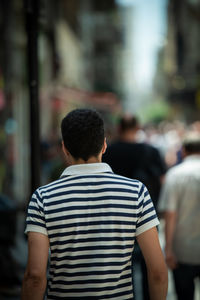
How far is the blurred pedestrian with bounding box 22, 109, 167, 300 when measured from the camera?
2.12 meters

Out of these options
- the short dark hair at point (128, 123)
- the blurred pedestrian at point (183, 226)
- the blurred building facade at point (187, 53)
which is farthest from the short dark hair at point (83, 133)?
the blurred building facade at point (187, 53)

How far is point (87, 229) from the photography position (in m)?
2.13

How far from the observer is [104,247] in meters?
2.14

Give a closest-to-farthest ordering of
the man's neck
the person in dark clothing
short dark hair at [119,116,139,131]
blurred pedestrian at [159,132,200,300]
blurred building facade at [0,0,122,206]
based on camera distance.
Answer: the man's neck < blurred pedestrian at [159,132,200,300] < the person in dark clothing < short dark hair at [119,116,139,131] < blurred building facade at [0,0,122,206]

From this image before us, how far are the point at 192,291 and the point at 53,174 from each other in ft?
7.06

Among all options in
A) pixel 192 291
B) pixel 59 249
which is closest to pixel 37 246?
pixel 59 249

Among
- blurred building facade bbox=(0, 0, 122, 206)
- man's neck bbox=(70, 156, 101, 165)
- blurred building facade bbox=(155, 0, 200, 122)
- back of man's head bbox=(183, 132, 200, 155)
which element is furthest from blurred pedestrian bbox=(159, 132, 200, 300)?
blurred building facade bbox=(155, 0, 200, 122)

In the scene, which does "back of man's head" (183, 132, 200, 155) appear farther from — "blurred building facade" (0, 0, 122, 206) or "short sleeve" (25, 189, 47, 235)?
"short sleeve" (25, 189, 47, 235)

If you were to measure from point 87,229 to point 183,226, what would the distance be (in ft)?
6.44

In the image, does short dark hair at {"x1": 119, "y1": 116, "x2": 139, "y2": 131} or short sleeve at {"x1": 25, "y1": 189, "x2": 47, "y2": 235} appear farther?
short dark hair at {"x1": 119, "y1": 116, "x2": 139, "y2": 131}

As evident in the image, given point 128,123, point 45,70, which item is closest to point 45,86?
point 45,70

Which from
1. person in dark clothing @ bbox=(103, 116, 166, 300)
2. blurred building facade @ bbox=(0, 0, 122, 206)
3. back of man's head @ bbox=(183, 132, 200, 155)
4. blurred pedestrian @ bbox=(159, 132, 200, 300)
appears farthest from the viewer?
blurred building facade @ bbox=(0, 0, 122, 206)

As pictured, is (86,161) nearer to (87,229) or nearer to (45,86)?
(87,229)

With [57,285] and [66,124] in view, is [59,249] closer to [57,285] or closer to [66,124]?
[57,285]
